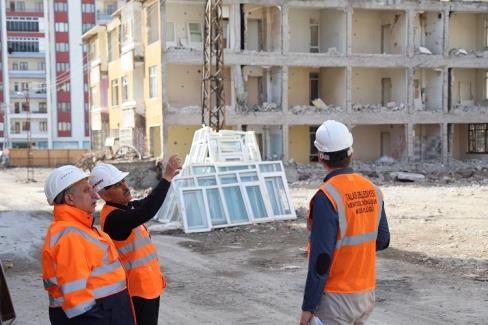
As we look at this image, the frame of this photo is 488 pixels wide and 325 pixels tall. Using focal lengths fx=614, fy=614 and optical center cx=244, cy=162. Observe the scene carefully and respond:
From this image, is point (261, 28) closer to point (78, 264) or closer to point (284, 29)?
point (284, 29)

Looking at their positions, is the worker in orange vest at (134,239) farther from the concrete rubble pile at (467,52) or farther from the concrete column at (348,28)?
the concrete rubble pile at (467,52)

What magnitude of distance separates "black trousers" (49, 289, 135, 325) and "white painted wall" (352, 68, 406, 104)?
36.7m

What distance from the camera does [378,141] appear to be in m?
40.6

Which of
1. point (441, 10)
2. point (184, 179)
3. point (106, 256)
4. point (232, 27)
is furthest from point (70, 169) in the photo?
point (441, 10)

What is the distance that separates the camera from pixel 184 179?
1631 cm

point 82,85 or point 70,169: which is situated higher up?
point 82,85

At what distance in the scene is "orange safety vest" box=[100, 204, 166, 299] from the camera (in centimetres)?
435

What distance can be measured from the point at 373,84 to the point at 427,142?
17.5 feet

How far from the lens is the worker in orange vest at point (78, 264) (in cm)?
340

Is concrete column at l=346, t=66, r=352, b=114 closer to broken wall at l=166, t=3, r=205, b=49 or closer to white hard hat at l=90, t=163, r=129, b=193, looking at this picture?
broken wall at l=166, t=3, r=205, b=49

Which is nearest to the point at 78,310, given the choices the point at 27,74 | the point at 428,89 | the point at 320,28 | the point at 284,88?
the point at 284,88

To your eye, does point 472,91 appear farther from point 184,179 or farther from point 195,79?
→ point 184,179

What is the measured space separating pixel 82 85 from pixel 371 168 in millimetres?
57291

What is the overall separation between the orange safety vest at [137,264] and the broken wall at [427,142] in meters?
37.2
